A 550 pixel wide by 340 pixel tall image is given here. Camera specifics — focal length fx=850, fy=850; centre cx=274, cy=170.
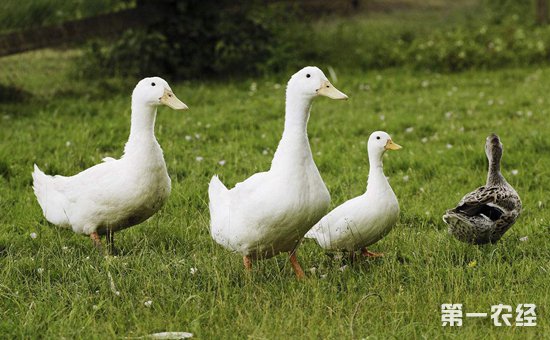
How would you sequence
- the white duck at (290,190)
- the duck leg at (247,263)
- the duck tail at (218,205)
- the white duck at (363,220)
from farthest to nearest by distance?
the white duck at (363,220), the duck tail at (218,205), the duck leg at (247,263), the white duck at (290,190)

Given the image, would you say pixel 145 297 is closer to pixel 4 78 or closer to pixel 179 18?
pixel 4 78

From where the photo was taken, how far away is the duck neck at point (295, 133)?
467 cm

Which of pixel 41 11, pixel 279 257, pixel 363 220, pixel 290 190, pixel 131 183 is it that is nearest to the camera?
pixel 290 190

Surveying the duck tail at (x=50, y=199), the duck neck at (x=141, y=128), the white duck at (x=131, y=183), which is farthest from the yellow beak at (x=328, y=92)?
the duck tail at (x=50, y=199)

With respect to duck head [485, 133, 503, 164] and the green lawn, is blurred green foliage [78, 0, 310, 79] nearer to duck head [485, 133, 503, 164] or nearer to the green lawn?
the green lawn

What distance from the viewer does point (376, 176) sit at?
5359mm

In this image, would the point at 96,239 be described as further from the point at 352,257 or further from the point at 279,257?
the point at 352,257

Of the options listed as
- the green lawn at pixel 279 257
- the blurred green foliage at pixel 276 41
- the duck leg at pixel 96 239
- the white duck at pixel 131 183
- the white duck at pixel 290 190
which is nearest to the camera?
the green lawn at pixel 279 257

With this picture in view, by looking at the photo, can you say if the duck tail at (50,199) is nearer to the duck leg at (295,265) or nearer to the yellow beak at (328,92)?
the duck leg at (295,265)

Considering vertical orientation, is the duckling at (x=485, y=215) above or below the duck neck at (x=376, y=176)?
below

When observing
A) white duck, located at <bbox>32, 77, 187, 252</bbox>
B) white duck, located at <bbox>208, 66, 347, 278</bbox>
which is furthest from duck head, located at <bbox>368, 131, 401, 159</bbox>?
white duck, located at <bbox>32, 77, 187, 252</bbox>

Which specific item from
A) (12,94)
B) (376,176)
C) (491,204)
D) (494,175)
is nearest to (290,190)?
(376,176)

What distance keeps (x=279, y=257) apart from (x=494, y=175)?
1.54 m

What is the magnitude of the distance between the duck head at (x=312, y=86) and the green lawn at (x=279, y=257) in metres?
1.04
